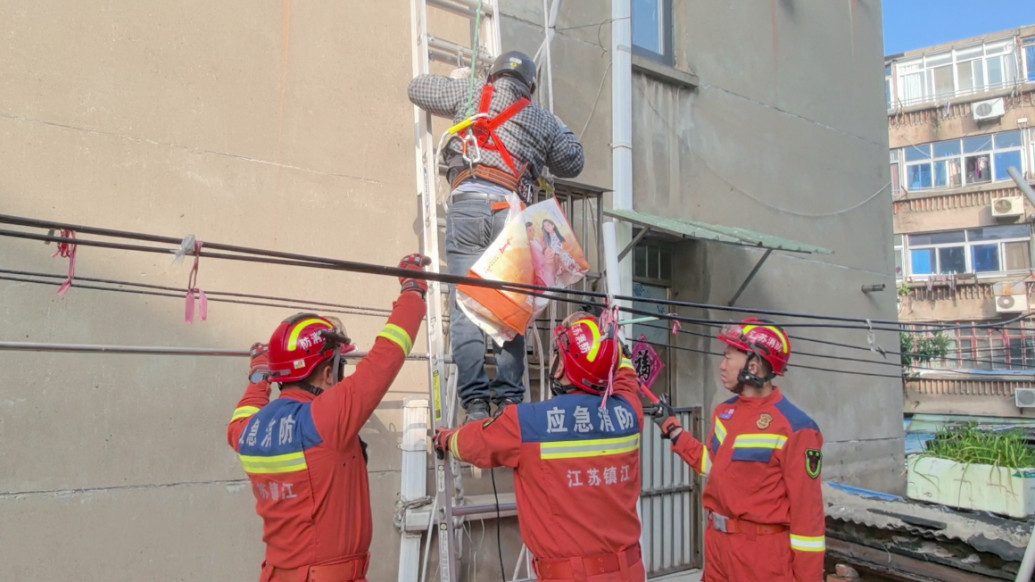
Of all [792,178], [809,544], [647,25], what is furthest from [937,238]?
[809,544]

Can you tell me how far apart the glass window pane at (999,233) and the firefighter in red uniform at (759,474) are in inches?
1078

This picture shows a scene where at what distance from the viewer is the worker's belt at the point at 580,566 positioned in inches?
121

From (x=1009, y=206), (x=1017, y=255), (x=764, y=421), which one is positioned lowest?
(x=764, y=421)

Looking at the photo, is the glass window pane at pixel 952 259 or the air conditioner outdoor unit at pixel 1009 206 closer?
the air conditioner outdoor unit at pixel 1009 206

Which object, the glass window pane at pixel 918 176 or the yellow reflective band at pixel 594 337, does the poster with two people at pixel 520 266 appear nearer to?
the yellow reflective band at pixel 594 337

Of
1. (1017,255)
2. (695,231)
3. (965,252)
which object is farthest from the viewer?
(965,252)

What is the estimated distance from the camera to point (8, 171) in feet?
12.9

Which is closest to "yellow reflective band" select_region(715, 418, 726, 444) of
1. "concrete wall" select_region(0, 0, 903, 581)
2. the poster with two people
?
the poster with two people

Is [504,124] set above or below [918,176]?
below

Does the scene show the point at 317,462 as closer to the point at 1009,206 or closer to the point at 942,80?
the point at 1009,206

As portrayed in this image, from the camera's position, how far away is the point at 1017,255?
2592cm

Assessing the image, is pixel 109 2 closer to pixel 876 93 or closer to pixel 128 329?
pixel 128 329

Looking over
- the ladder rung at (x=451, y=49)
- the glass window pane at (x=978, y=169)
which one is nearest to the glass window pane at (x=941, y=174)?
the glass window pane at (x=978, y=169)

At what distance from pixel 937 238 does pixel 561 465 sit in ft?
96.7
